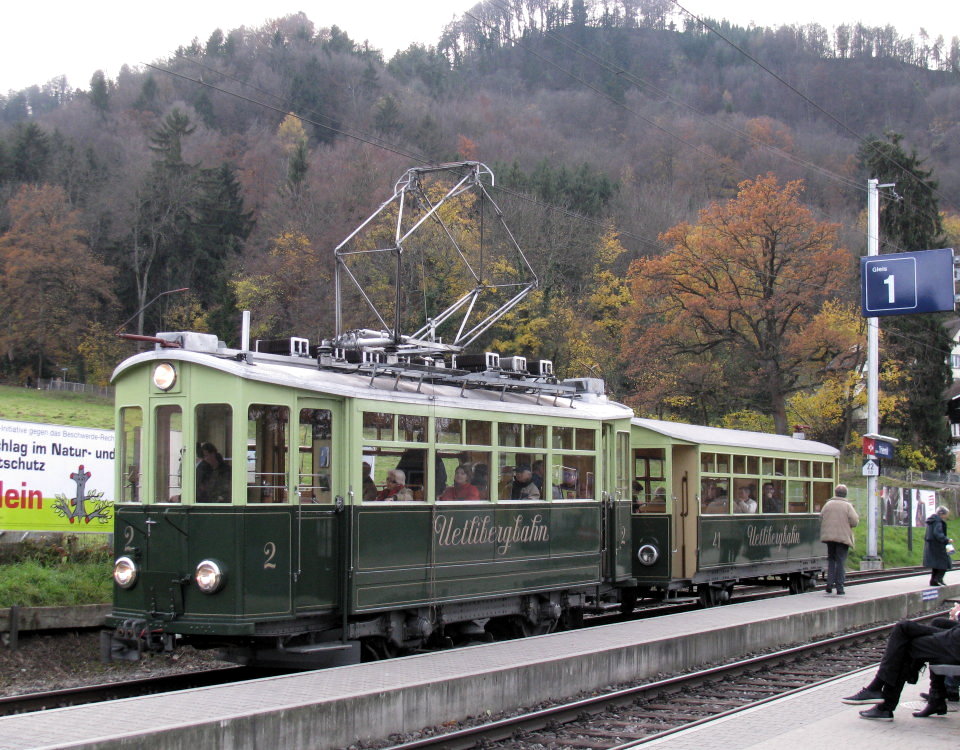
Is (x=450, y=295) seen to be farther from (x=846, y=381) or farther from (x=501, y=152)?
(x=501, y=152)

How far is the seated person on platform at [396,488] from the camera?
35.0 feet

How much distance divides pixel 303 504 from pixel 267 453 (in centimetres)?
55

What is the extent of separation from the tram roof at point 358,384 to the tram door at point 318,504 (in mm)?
258

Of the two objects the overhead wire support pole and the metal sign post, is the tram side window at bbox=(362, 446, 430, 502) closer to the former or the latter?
the metal sign post

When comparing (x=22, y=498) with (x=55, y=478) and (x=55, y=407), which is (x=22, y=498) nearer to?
(x=55, y=478)

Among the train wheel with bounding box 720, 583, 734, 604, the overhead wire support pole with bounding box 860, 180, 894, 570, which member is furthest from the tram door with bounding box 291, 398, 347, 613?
the overhead wire support pole with bounding box 860, 180, 894, 570

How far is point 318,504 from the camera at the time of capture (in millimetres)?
10023

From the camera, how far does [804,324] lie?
33.8m

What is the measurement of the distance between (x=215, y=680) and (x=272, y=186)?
180 feet

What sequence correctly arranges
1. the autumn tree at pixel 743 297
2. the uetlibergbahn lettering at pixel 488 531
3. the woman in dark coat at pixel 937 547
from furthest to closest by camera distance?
the autumn tree at pixel 743 297
the woman in dark coat at pixel 937 547
the uetlibergbahn lettering at pixel 488 531

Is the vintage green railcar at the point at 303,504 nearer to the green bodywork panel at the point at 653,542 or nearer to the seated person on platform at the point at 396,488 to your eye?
the seated person on platform at the point at 396,488

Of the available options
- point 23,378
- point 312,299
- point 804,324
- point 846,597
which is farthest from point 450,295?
point 23,378

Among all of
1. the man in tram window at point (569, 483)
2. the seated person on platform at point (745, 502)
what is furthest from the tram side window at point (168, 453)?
the seated person on platform at point (745, 502)

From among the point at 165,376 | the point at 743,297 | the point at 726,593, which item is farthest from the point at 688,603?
the point at 743,297
